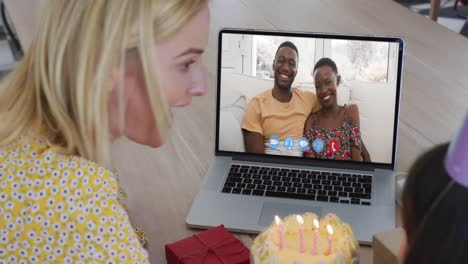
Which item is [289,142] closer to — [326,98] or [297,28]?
[326,98]

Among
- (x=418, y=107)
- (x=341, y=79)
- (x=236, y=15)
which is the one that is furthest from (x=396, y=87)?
(x=236, y=15)

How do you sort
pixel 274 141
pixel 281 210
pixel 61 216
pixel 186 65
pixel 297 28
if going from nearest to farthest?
pixel 61 216
pixel 186 65
pixel 281 210
pixel 274 141
pixel 297 28

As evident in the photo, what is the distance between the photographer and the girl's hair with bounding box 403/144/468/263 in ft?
1.49

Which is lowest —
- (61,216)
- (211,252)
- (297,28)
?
(211,252)

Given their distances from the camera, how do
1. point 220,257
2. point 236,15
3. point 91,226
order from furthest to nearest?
point 236,15 → point 220,257 → point 91,226

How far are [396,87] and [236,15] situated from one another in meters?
0.73

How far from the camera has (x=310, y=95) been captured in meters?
1.08

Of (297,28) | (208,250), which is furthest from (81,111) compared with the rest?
(297,28)

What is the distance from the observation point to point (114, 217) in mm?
703

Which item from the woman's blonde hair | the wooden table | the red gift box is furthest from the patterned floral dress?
the woman's blonde hair

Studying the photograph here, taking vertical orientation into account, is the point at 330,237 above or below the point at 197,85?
below

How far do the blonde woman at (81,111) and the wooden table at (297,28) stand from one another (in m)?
0.26

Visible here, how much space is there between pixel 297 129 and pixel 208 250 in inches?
12.1

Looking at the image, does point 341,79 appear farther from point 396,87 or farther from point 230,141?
point 230,141
